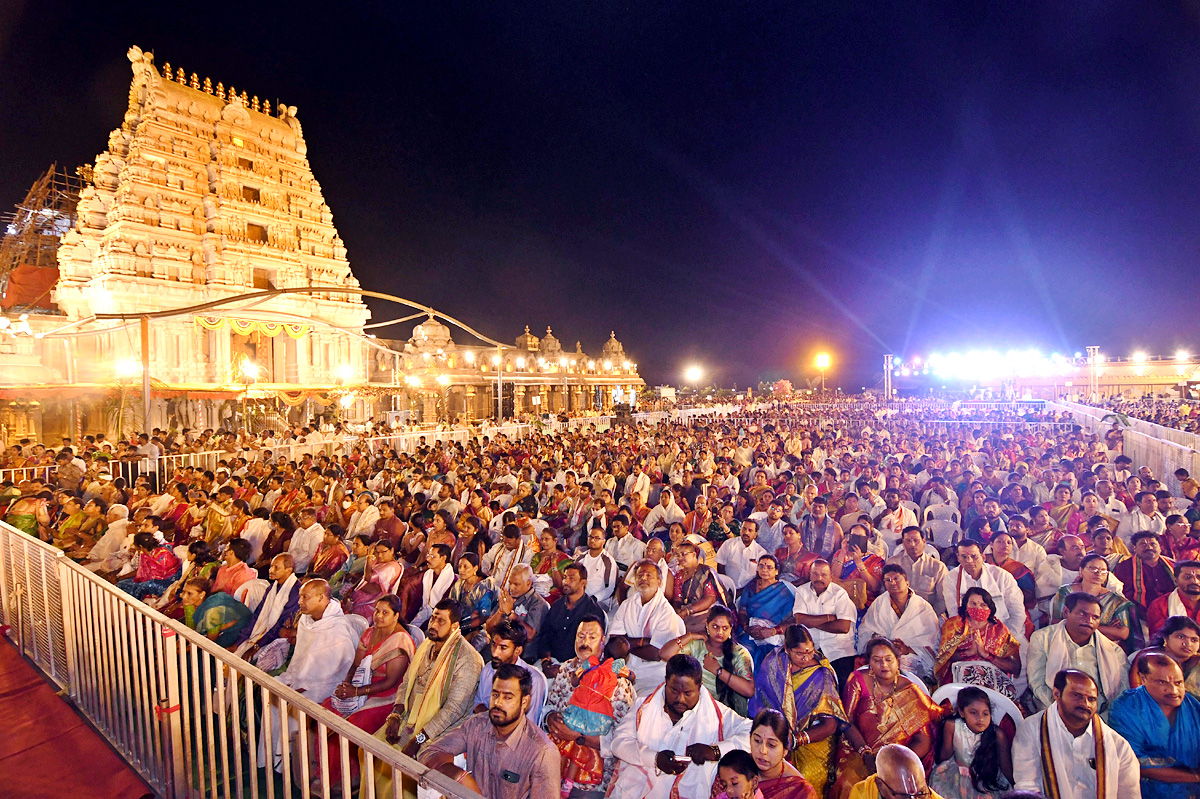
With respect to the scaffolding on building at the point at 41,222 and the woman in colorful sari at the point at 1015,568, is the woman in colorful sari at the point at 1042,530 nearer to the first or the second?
the woman in colorful sari at the point at 1015,568

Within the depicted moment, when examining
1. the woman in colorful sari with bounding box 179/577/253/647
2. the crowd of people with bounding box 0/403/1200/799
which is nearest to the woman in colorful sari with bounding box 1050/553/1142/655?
the crowd of people with bounding box 0/403/1200/799

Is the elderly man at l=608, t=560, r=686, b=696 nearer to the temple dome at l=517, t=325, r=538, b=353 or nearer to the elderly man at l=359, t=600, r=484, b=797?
the elderly man at l=359, t=600, r=484, b=797

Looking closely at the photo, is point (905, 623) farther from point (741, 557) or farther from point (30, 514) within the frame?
point (30, 514)

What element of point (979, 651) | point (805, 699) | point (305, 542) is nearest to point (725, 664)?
point (805, 699)

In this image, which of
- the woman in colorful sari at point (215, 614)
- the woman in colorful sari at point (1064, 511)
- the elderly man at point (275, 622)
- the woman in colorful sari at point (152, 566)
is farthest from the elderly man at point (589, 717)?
the woman in colorful sari at point (1064, 511)

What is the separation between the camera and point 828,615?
477cm

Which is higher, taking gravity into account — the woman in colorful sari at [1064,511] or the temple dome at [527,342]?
the temple dome at [527,342]

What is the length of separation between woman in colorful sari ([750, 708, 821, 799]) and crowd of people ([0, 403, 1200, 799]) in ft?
0.04

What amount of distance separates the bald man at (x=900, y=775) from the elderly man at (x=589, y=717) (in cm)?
153

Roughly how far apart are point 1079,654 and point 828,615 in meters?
1.58

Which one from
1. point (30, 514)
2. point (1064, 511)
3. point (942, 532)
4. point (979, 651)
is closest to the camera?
point (979, 651)

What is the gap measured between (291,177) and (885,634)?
119 ft

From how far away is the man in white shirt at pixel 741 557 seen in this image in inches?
245

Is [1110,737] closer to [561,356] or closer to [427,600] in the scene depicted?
[427,600]
